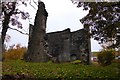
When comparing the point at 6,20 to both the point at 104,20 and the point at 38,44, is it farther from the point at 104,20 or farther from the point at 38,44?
the point at 104,20

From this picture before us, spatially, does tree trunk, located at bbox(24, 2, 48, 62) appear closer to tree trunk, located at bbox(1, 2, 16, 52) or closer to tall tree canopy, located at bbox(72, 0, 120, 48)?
tree trunk, located at bbox(1, 2, 16, 52)

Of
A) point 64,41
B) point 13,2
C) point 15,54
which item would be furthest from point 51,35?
point 15,54

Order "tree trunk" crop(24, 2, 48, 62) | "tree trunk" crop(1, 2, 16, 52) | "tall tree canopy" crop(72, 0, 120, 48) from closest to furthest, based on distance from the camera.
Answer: "tall tree canopy" crop(72, 0, 120, 48), "tree trunk" crop(24, 2, 48, 62), "tree trunk" crop(1, 2, 16, 52)

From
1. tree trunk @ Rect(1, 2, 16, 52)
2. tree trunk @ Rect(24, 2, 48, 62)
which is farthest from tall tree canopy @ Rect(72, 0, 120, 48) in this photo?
tree trunk @ Rect(1, 2, 16, 52)

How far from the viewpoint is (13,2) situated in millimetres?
23328

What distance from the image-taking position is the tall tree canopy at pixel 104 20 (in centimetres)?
1171

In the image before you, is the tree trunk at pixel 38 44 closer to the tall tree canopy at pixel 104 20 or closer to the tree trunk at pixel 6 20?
the tree trunk at pixel 6 20

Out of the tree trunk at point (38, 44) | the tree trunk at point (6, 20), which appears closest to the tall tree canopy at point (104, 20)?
the tree trunk at point (38, 44)

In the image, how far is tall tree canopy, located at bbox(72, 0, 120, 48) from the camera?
1171cm

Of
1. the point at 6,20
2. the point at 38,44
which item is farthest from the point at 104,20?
the point at 6,20

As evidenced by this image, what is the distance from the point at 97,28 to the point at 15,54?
41.3m

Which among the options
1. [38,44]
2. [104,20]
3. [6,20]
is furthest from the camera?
[6,20]

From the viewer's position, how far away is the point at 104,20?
12.4 meters

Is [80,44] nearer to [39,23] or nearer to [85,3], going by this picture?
[39,23]
